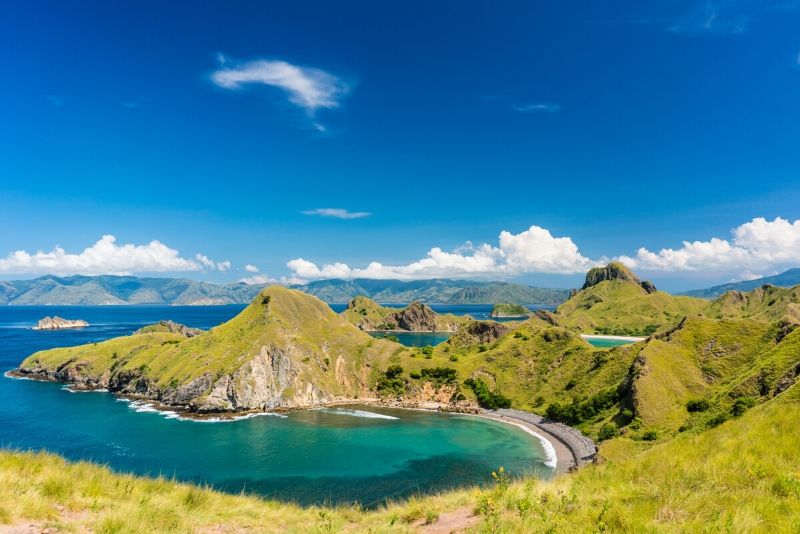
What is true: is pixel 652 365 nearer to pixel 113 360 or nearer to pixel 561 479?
pixel 561 479

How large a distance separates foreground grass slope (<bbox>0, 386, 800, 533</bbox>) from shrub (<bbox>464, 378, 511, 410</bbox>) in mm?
92683

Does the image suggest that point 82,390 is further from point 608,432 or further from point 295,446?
point 608,432

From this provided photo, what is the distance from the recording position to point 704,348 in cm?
9162

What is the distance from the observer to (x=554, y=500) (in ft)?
41.6

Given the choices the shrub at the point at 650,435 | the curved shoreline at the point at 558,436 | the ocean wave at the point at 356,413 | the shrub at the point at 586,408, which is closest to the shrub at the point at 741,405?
the shrub at the point at 650,435

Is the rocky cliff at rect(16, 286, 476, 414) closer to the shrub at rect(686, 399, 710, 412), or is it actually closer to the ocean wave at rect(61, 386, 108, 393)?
the ocean wave at rect(61, 386, 108, 393)

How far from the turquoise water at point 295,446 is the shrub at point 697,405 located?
28220 millimetres

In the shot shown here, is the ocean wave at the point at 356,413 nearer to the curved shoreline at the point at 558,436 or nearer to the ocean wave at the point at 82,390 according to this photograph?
the curved shoreline at the point at 558,436

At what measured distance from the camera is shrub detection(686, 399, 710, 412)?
7212cm

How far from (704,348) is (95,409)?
150m

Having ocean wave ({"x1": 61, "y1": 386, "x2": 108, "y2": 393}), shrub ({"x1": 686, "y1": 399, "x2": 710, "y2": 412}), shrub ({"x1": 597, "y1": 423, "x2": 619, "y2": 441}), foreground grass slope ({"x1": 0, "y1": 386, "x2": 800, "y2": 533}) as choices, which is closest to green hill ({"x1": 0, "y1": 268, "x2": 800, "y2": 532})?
foreground grass slope ({"x1": 0, "y1": 386, "x2": 800, "y2": 533})

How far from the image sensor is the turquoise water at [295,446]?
63.8 metres

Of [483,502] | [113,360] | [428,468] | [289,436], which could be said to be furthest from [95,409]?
[483,502]

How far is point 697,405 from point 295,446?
75.4 meters
